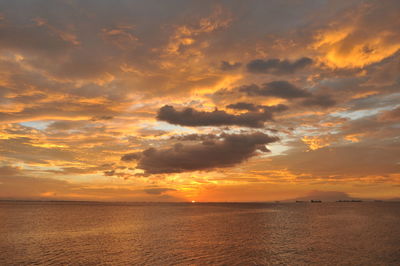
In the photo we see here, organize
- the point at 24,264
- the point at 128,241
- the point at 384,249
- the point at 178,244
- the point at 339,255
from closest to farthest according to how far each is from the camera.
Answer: the point at 24,264 < the point at 339,255 < the point at 384,249 < the point at 178,244 < the point at 128,241

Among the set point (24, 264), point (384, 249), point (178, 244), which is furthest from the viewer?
point (178, 244)

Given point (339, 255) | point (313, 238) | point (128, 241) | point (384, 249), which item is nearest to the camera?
point (339, 255)

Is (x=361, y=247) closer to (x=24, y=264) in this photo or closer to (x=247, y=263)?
(x=247, y=263)

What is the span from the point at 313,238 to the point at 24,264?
58.2 m

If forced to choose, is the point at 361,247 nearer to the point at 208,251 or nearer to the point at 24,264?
the point at 208,251

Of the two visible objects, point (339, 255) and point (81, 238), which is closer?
point (339, 255)

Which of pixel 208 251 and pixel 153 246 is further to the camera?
pixel 153 246

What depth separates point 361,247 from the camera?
57500mm

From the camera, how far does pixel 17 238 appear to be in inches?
2586

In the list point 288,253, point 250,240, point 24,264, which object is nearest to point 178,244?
point 250,240

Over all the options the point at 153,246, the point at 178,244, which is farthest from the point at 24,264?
the point at 178,244

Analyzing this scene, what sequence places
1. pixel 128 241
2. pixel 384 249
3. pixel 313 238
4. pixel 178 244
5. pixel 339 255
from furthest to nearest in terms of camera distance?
pixel 313 238 < pixel 128 241 < pixel 178 244 < pixel 384 249 < pixel 339 255

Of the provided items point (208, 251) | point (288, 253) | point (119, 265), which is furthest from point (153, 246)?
point (288, 253)

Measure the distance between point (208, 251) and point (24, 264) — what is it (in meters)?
28.1
